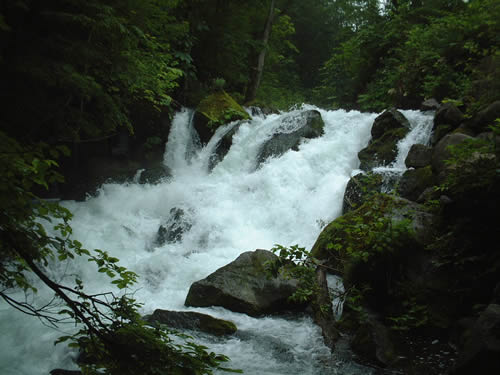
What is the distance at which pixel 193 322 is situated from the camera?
4.77m

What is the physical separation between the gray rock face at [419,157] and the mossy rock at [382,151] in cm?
136

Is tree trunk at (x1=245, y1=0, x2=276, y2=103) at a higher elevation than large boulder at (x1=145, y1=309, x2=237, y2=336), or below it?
higher

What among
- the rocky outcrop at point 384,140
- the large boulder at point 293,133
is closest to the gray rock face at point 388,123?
the rocky outcrop at point 384,140

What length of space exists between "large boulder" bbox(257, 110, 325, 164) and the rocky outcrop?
189 centimetres

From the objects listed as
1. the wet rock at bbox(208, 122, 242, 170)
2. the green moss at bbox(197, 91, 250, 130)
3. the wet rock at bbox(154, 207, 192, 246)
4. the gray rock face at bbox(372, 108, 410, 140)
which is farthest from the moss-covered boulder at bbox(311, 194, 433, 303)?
the green moss at bbox(197, 91, 250, 130)

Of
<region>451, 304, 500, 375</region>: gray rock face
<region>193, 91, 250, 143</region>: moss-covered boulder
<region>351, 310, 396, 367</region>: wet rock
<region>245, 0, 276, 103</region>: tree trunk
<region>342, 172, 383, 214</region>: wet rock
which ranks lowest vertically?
<region>451, 304, 500, 375</region>: gray rock face

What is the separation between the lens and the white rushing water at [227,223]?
421 cm

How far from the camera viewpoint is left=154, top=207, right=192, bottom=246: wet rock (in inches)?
316

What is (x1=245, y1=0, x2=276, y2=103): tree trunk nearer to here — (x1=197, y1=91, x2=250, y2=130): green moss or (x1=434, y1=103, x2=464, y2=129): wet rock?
(x1=197, y1=91, x2=250, y2=130): green moss

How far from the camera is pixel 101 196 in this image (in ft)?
32.8

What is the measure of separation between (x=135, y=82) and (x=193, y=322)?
4724mm

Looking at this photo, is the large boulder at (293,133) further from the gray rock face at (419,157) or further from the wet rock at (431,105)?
the gray rock face at (419,157)

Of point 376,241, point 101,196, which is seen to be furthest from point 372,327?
point 101,196

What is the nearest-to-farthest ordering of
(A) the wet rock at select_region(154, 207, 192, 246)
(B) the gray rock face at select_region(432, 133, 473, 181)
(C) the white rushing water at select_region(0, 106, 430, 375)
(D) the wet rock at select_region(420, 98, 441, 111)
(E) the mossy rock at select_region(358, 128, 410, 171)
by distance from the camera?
1. (C) the white rushing water at select_region(0, 106, 430, 375)
2. (B) the gray rock face at select_region(432, 133, 473, 181)
3. (A) the wet rock at select_region(154, 207, 192, 246)
4. (E) the mossy rock at select_region(358, 128, 410, 171)
5. (D) the wet rock at select_region(420, 98, 441, 111)
